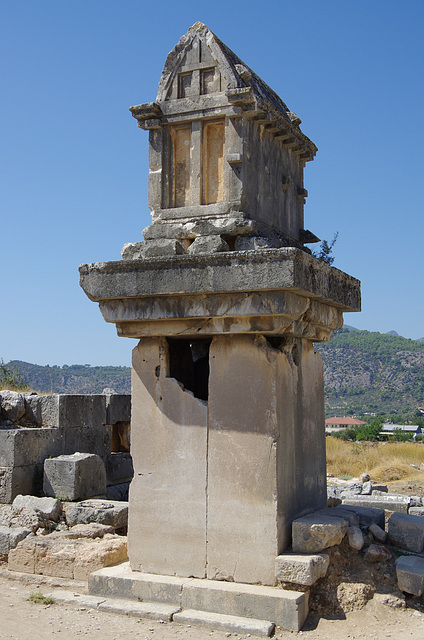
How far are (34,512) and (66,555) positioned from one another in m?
1.23

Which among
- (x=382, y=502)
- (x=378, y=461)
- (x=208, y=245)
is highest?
(x=208, y=245)

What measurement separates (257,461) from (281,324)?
98 cm

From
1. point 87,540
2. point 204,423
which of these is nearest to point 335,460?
point 87,540

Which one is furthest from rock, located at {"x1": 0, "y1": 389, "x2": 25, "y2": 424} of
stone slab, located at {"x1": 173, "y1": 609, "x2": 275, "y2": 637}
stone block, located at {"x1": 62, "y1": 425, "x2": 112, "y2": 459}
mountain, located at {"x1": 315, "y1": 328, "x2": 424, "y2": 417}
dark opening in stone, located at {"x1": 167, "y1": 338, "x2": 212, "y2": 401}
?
mountain, located at {"x1": 315, "y1": 328, "x2": 424, "y2": 417}

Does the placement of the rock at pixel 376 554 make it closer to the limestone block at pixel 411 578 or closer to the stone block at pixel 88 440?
the limestone block at pixel 411 578

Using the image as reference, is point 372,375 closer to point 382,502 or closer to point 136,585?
point 382,502

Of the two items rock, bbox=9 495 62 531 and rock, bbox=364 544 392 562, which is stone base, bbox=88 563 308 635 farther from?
rock, bbox=9 495 62 531

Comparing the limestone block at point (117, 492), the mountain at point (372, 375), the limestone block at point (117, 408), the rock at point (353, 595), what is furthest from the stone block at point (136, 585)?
the mountain at point (372, 375)

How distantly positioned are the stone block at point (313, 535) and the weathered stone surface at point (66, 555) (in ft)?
5.20

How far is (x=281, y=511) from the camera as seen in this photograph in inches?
175

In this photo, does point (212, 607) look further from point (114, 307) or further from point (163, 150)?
point (163, 150)

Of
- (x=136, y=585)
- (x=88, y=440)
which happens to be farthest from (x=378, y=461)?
(x=136, y=585)

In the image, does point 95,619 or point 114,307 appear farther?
point 114,307

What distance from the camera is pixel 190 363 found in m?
5.55
